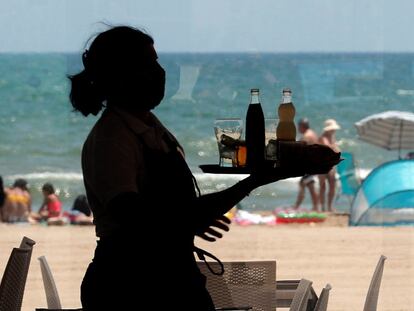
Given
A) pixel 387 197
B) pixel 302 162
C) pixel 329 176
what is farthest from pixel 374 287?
pixel 329 176

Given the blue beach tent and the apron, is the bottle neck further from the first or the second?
the blue beach tent

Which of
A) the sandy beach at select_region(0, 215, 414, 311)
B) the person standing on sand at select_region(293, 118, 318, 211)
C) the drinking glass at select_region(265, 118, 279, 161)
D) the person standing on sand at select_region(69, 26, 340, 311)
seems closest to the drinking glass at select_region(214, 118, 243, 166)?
the drinking glass at select_region(265, 118, 279, 161)

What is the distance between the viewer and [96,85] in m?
Answer: 2.10

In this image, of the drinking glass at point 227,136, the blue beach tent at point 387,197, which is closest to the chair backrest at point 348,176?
the blue beach tent at point 387,197

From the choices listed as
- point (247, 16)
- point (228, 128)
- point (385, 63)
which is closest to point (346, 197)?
point (385, 63)

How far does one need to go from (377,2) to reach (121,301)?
155 inches

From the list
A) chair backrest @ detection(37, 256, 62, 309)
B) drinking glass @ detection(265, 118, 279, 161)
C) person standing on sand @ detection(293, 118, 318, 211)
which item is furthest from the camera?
person standing on sand @ detection(293, 118, 318, 211)

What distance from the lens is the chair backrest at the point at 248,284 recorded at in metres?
3.26

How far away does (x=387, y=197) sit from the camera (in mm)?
6492

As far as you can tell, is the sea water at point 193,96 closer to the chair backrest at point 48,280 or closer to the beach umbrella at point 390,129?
the beach umbrella at point 390,129

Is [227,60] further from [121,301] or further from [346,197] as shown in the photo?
[121,301]

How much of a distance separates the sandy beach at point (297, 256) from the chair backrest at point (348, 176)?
0.51m

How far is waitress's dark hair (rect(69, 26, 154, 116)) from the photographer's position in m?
2.05

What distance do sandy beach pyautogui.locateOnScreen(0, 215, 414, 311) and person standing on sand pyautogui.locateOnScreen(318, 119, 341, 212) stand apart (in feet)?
2.78
